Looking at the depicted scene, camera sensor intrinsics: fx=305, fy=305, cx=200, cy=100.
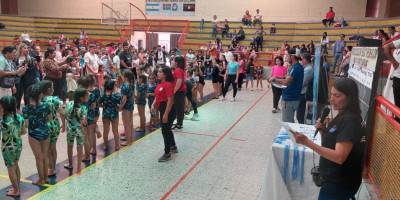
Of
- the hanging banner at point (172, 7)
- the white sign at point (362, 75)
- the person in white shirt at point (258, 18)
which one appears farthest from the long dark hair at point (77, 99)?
the hanging banner at point (172, 7)

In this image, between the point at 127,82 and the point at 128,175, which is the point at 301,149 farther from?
the point at 127,82

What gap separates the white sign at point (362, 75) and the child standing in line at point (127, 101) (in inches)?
150

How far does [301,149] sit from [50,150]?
3.51 meters

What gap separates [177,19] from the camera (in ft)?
82.0

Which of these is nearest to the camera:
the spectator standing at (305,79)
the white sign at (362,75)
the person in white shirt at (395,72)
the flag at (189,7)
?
the white sign at (362,75)

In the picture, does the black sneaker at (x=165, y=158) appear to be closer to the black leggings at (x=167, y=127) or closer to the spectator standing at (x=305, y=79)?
the black leggings at (x=167, y=127)

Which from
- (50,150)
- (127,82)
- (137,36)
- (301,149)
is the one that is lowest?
(50,150)

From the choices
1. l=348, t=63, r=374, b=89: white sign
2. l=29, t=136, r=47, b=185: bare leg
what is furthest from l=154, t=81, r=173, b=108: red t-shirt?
l=348, t=63, r=374, b=89: white sign

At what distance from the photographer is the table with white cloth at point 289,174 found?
329 centimetres

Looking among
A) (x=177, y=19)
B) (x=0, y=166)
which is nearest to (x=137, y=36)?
(x=177, y=19)

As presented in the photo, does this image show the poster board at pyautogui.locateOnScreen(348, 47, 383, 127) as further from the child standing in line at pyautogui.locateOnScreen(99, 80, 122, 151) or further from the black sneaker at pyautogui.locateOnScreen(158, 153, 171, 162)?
the child standing in line at pyautogui.locateOnScreen(99, 80, 122, 151)

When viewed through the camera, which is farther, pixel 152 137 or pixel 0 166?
pixel 152 137

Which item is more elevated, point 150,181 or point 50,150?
point 50,150

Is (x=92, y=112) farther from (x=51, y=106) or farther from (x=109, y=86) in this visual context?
(x=51, y=106)
